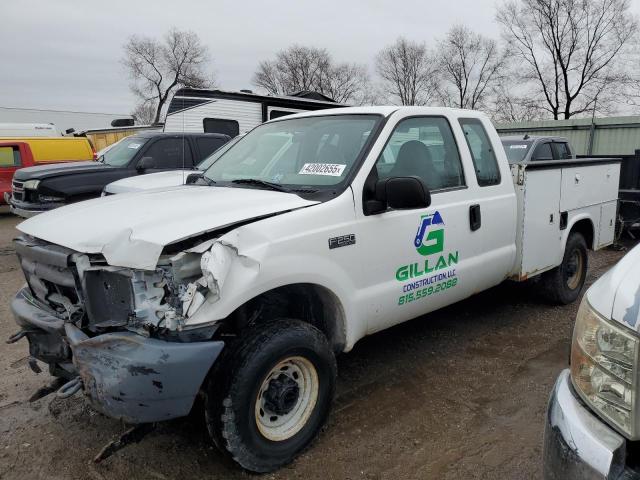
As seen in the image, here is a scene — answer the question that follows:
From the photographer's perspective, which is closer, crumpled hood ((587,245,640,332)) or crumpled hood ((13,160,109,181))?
crumpled hood ((587,245,640,332))

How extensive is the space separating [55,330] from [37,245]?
563 mm

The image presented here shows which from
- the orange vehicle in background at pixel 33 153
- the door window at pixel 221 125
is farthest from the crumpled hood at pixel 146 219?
the orange vehicle in background at pixel 33 153

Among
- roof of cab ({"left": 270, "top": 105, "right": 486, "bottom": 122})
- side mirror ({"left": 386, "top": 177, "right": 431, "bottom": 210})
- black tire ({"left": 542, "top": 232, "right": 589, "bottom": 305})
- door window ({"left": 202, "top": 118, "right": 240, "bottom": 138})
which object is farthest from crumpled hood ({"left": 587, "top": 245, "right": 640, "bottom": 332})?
door window ({"left": 202, "top": 118, "right": 240, "bottom": 138})

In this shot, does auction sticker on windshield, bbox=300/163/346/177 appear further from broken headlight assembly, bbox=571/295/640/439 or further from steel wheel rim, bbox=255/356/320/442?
broken headlight assembly, bbox=571/295/640/439

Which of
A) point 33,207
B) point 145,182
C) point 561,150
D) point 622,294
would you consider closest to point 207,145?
point 145,182

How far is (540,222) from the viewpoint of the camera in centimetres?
458

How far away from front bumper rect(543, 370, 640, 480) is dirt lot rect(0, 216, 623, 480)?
1.09 metres

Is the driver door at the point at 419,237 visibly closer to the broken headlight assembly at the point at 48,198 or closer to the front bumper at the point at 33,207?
the front bumper at the point at 33,207

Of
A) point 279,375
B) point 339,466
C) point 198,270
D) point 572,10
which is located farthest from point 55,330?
point 572,10

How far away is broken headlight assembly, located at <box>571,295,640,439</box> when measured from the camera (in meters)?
1.58

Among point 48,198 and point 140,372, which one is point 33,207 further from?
point 140,372

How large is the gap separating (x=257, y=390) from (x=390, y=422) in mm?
1085

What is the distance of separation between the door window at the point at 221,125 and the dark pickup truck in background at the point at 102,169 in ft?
6.35

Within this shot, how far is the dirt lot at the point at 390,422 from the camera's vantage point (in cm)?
279
